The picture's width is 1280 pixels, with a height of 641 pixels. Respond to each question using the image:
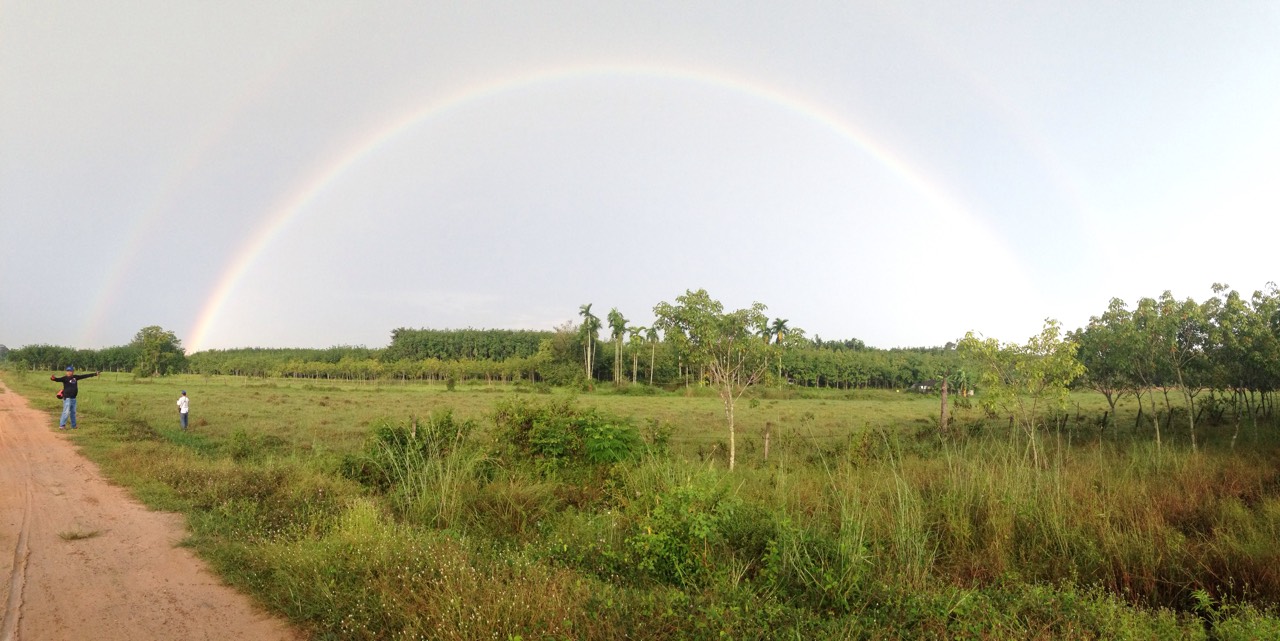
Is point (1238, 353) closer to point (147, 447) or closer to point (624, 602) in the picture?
point (624, 602)

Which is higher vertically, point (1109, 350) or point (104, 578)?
point (1109, 350)

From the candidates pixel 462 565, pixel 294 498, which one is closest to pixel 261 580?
pixel 462 565

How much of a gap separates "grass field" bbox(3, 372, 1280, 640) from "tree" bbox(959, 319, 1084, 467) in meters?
3.01

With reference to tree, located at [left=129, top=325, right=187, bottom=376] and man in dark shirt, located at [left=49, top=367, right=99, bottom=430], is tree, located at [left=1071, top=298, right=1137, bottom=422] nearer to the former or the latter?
man in dark shirt, located at [left=49, top=367, right=99, bottom=430]

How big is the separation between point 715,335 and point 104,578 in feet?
44.0

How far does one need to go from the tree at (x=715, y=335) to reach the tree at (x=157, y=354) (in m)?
106

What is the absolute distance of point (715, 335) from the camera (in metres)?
16.7

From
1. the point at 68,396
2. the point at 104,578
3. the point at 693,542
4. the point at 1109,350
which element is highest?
the point at 1109,350

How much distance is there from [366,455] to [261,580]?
572cm

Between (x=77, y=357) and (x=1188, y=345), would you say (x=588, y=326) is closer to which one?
(x=1188, y=345)

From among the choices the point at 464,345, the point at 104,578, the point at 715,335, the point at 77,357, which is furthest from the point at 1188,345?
the point at 77,357

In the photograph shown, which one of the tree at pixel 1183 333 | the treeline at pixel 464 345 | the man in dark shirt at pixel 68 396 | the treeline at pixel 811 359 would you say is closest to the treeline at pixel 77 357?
the treeline at pixel 811 359

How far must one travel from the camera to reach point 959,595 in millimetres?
4906

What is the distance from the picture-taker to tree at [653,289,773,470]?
16.7m
